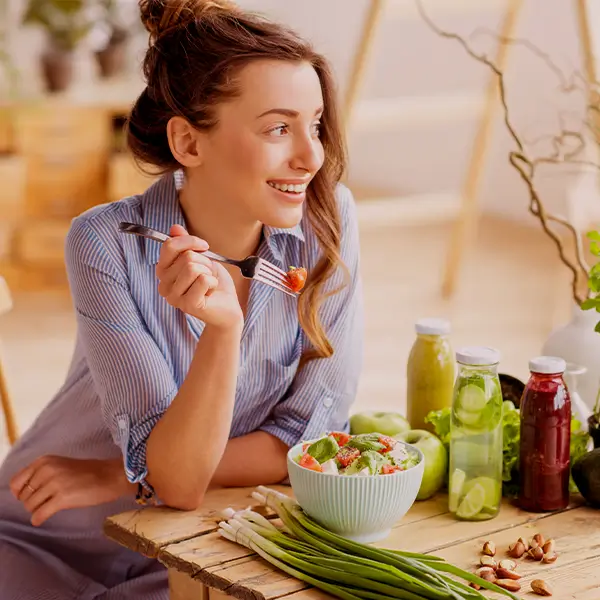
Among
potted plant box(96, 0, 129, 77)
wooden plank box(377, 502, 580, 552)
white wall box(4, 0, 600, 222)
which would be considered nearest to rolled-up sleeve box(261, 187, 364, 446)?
wooden plank box(377, 502, 580, 552)

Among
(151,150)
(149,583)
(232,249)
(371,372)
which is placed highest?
(151,150)

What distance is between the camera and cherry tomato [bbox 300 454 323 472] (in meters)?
1.52

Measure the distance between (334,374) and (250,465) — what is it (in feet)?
0.73

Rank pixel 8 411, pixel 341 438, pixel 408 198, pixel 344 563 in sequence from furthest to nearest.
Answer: pixel 408 198 < pixel 8 411 < pixel 341 438 < pixel 344 563

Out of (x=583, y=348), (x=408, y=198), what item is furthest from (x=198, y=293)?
(x=408, y=198)

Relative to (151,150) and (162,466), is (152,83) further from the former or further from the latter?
(162,466)

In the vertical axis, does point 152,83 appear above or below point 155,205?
above

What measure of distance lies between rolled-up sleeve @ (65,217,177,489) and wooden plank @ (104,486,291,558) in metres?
0.08

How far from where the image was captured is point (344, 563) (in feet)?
4.60

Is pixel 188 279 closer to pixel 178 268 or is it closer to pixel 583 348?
pixel 178 268

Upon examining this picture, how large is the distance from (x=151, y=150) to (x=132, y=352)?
0.38 meters

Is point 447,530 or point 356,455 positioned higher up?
point 356,455

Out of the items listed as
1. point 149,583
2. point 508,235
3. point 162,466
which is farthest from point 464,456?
point 508,235

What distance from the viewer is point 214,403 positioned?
66.3 inches
